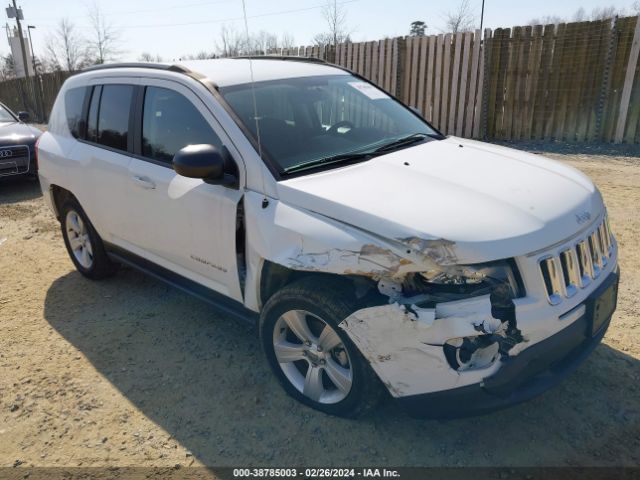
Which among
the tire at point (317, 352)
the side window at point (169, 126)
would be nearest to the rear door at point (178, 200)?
the side window at point (169, 126)

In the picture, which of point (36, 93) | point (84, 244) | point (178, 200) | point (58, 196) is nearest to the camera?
point (178, 200)

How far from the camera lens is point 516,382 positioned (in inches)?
87.7

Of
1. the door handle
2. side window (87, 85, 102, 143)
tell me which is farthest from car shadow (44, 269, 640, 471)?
side window (87, 85, 102, 143)

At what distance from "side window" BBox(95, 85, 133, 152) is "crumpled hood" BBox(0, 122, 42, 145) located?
5633mm

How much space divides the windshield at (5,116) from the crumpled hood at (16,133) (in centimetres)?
21

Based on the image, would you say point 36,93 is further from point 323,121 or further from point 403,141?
point 403,141

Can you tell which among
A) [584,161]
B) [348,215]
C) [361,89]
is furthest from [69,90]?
[584,161]

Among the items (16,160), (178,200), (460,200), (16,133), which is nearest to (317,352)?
(460,200)

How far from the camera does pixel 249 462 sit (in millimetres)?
2537

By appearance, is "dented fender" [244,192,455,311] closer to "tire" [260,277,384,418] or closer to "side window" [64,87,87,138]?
"tire" [260,277,384,418]

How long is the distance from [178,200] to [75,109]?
197cm

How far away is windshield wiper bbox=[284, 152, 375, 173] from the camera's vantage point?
2851mm

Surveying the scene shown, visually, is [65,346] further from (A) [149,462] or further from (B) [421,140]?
(B) [421,140]

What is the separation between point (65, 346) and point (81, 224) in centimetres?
129
